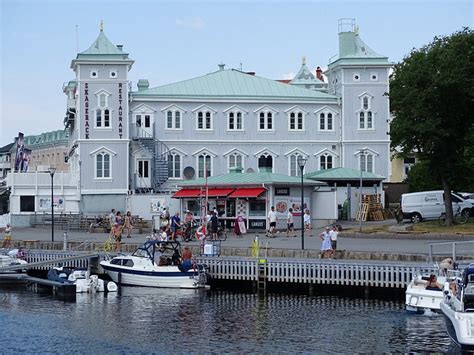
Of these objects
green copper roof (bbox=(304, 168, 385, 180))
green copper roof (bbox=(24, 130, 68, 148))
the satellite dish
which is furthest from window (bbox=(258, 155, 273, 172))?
green copper roof (bbox=(24, 130, 68, 148))

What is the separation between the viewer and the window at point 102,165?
3063 inches

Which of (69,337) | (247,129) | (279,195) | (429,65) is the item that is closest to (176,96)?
(247,129)

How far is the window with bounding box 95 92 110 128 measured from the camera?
78.1 metres

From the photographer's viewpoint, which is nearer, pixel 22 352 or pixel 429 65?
pixel 22 352

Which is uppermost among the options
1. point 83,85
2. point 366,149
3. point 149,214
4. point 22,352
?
point 83,85

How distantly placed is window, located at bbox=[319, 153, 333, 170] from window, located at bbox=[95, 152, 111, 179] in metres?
18.2

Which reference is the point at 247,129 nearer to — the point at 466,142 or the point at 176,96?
the point at 176,96

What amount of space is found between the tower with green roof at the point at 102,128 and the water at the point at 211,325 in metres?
31.7

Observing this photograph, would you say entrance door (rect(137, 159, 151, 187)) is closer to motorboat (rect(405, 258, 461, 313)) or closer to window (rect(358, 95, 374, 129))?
window (rect(358, 95, 374, 129))

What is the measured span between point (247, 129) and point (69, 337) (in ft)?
161

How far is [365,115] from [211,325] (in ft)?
159

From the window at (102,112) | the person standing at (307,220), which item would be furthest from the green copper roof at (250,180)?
the window at (102,112)

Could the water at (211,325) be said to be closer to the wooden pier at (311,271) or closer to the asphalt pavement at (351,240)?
the wooden pier at (311,271)

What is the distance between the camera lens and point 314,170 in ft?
271
